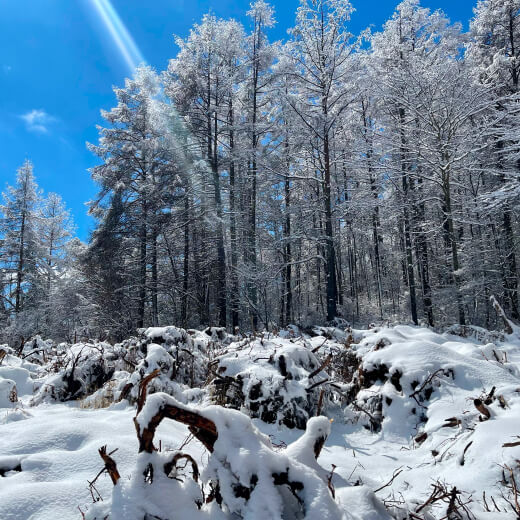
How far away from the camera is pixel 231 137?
1586 cm

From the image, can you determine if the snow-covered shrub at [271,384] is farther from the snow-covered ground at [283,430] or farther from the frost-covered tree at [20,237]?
the frost-covered tree at [20,237]

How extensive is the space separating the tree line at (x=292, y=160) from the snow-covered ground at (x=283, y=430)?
658 centimetres

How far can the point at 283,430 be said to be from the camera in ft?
11.3

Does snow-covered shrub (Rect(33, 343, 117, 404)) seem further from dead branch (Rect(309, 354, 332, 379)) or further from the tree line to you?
the tree line

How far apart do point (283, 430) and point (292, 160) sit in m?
14.7

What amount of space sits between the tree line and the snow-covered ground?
6585 millimetres

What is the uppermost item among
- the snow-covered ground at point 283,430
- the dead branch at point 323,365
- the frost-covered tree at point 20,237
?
the frost-covered tree at point 20,237

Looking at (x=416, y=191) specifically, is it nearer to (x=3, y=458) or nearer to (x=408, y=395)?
(x=408, y=395)

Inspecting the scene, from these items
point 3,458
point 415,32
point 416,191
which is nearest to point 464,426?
point 3,458

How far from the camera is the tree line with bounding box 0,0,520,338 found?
11.6 meters

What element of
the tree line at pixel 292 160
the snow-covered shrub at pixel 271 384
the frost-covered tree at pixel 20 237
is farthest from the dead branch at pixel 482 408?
the frost-covered tree at pixel 20 237

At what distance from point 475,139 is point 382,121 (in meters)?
6.36

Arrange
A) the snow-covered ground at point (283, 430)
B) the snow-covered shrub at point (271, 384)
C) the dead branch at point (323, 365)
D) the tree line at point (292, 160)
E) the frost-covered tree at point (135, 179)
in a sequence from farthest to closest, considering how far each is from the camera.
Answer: the frost-covered tree at point (135, 179), the tree line at point (292, 160), the snow-covered shrub at point (271, 384), the dead branch at point (323, 365), the snow-covered ground at point (283, 430)

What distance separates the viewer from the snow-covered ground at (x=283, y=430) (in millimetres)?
1416
